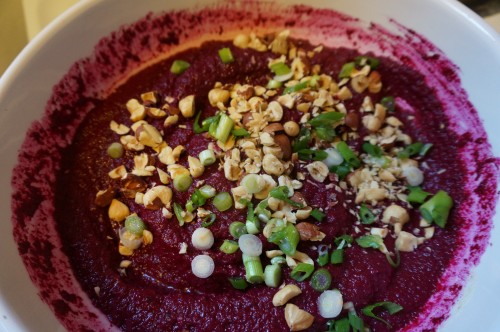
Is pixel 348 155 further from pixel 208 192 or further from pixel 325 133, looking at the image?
pixel 208 192

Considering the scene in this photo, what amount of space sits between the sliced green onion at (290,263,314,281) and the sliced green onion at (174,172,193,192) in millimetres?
452

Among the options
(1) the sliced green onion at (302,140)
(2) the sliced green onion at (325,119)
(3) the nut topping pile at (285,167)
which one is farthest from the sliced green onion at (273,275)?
(2) the sliced green onion at (325,119)

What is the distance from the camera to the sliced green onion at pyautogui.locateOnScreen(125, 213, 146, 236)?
154 cm

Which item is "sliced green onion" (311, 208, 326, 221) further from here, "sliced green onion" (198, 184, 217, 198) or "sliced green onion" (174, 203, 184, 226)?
"sliced green onion" (174, 203, 184, 226)

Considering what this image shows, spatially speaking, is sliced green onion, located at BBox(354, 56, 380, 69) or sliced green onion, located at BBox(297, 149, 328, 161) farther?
sliced green onion, located at BBox(354, 56, 380, 69)

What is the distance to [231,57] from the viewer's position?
71.7 inches

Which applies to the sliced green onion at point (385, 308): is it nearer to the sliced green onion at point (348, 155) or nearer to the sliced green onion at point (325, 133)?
the sliced green onion at point (348, 155)

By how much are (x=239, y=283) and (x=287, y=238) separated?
0.70 feet

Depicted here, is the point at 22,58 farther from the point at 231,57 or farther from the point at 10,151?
the point at 231,57

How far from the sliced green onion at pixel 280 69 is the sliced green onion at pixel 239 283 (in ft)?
2.67

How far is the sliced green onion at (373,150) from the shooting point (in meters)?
1.73

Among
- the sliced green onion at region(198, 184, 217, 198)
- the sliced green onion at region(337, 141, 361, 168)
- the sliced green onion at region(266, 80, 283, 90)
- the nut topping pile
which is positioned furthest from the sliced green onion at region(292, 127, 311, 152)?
the sliced green onion at region(198, 184, 217, 198)

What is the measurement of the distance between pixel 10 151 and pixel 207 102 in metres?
0.70

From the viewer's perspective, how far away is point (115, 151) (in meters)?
1.67
